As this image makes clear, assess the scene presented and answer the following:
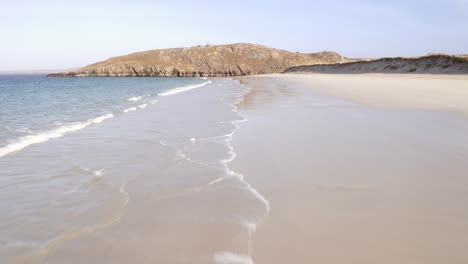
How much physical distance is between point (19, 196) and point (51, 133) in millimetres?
6156

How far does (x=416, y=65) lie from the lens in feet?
151

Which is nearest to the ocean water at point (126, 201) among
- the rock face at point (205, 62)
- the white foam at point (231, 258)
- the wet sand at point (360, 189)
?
the white foam at point (231, 258)

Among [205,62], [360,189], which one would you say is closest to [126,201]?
[360,189]

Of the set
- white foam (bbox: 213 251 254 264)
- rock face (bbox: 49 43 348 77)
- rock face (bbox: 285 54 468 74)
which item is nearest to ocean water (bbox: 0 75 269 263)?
white foam (bbox: 213 251 254 264)

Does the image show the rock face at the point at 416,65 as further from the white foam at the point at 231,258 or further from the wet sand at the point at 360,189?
the white foam at the point at 231,258

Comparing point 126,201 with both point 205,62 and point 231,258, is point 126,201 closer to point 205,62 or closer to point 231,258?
point 231,258

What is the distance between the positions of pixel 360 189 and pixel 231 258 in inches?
96.9

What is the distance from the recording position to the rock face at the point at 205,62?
106125 mm

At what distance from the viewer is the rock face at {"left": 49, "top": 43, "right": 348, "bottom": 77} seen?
10612 centimetres

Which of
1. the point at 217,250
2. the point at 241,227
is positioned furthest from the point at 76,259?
the point at 241,227

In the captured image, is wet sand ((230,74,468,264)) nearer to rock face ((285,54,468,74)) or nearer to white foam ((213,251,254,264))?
white foam ((213,251,254,264))

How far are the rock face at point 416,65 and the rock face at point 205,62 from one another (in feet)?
162

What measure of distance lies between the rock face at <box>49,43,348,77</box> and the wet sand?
327ft

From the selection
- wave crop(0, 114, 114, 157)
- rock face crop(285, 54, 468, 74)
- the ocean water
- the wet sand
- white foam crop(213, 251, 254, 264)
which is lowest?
wave crop(0, 114, 114, 157)
